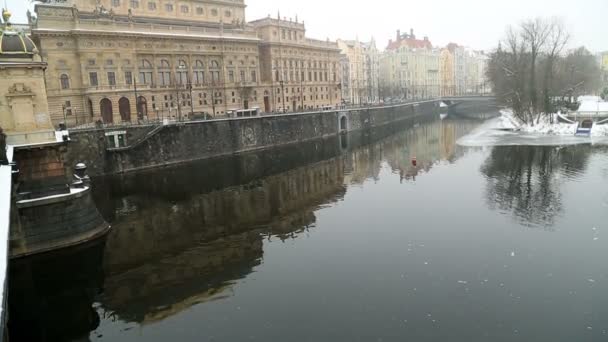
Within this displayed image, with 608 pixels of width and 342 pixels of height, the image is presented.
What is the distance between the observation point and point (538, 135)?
189 ft

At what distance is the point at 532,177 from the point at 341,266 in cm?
2128

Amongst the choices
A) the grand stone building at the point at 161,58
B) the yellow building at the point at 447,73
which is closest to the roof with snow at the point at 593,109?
the grand stone building at the point at 161,58

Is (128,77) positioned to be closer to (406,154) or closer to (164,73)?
(164,73)

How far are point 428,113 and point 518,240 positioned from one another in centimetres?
9756

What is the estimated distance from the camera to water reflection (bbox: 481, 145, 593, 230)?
974 inches

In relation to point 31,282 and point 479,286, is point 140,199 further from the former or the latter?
point 479,286

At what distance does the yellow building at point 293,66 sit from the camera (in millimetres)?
74062

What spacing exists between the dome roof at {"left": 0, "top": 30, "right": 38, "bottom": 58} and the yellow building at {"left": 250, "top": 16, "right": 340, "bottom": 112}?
4646 cm

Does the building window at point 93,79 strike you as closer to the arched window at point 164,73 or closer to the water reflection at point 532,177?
the arched window at point 164,73

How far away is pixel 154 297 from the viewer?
16.5m

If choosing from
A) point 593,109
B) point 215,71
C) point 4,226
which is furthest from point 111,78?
point 593,109

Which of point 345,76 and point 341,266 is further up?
point 345,76

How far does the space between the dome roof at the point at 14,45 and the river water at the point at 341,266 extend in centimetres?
993

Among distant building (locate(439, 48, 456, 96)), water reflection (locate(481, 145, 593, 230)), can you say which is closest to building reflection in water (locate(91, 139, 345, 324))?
water reflection (locate(481, 145, 593, 230))
